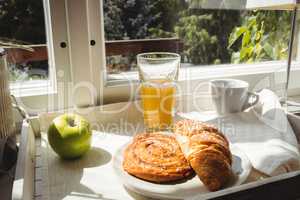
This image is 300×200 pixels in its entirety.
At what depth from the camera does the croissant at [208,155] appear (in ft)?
1.77

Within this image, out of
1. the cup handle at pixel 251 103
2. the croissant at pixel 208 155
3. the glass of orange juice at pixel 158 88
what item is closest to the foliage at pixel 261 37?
the cup handle at pixel 251 103

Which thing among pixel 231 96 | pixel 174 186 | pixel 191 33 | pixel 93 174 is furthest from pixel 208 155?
pixel 191 33

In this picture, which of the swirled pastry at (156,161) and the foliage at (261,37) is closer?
the swirled pastry at (156,161)

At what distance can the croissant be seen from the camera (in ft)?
1.77

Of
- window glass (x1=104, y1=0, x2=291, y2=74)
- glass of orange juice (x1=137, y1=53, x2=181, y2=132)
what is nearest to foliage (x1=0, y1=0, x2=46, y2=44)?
window glass (x1=104, y1=0, x2=291, y2=74)

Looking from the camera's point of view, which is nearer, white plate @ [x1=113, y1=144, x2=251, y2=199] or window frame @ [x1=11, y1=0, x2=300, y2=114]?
white plate @ [x1=113, y1=144, x2=251, y2=199]

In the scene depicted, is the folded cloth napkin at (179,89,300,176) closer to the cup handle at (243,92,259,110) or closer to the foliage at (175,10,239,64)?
the cup handle at (243,92,259,110)

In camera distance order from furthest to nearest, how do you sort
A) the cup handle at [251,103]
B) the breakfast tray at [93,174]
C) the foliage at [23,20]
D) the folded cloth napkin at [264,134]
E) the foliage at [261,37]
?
the foliage at [261,37] → the cup handle at [251,103] → the foliage at [23,20] → the folded cloth napkin at [264,134] → the breakfast tray at [93,174]

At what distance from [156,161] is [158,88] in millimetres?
300

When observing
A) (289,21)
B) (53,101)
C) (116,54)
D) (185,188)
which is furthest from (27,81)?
(289,21)

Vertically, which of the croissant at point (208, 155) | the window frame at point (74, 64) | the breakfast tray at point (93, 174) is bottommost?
the breakfast tray at point (93, 174)

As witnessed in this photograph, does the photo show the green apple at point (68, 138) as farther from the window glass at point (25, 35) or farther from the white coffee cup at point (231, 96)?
the white coffee cup at point (231, 96)

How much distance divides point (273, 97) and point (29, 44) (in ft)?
2.37

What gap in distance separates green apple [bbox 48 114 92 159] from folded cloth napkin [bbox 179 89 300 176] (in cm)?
37
